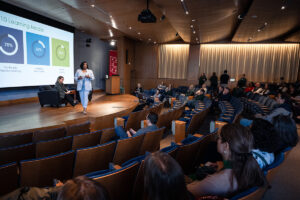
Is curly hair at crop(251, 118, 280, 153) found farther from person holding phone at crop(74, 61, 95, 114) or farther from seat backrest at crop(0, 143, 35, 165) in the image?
person holding phone at crop(74, 61, 95, 114)

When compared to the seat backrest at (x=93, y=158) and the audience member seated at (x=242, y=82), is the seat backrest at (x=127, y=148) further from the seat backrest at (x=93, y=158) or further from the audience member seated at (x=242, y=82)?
the audience member seated at (x=242, y=82)

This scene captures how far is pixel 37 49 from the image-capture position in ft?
26.1

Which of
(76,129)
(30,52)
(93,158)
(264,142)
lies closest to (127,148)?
(93,158)

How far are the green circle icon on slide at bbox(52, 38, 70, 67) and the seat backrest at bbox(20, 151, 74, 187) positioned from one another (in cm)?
814

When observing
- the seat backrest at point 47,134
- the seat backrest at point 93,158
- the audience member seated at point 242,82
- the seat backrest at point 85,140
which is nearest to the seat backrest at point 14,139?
the seat backrest at point 47,134

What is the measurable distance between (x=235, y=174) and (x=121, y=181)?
0.83 m

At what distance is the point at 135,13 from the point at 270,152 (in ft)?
23.7

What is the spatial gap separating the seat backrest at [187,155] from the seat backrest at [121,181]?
604mm

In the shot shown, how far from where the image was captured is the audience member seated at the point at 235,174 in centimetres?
122

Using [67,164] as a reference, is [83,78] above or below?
above

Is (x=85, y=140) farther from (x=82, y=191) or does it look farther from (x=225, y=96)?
(x=225, y=96)

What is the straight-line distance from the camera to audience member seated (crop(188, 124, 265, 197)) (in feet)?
4.00

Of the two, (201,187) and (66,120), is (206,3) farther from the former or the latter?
(201,187)

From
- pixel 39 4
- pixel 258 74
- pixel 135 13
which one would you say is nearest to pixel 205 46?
pixel 258 74
